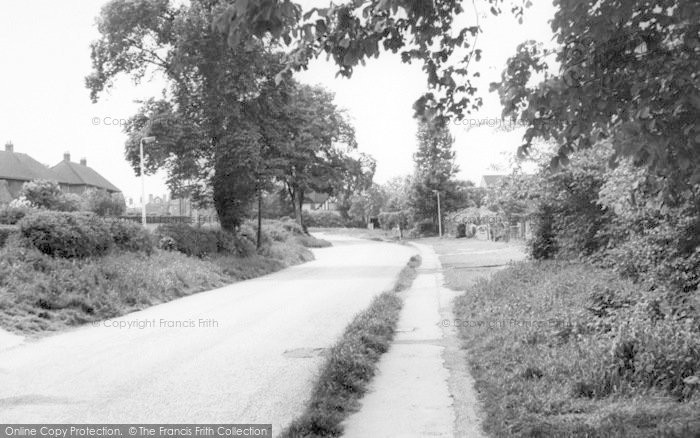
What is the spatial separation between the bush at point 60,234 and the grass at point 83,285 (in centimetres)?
41

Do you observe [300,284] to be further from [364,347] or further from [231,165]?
[364,347]

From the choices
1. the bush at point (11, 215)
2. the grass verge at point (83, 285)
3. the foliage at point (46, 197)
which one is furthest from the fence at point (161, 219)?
the bush at point (11, 215)

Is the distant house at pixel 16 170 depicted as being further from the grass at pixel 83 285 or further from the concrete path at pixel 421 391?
the concrete path at pixel 421 391

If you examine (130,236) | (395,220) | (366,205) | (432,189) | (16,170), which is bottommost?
(130,236)

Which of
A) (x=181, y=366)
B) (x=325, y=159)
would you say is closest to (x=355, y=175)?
(x=325, y=159)

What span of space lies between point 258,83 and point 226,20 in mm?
23461

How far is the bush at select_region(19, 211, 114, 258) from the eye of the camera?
626 inches

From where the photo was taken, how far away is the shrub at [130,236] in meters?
19.4

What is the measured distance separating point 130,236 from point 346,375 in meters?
14.4

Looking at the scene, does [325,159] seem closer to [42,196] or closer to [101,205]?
[101,205]

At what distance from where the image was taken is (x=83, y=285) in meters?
14.4

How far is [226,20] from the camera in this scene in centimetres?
445

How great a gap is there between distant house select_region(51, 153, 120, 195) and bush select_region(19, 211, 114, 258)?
210 ft

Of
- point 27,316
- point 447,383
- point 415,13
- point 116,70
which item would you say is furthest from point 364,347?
point 116,70
